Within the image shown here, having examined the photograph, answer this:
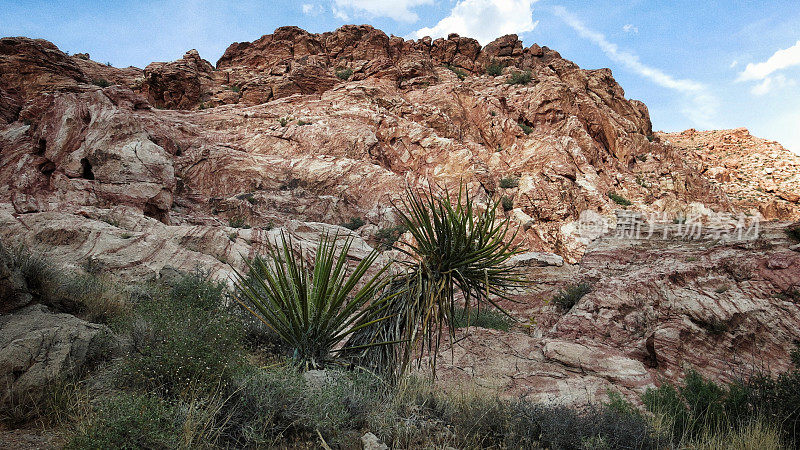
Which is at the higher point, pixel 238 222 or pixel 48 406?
pixel 238 222

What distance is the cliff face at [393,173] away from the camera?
19.8ft

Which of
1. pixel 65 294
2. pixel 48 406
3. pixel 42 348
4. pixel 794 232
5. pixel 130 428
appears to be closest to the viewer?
pixel 130 428

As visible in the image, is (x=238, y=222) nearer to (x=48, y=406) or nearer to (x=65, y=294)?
(x=65, y=294)

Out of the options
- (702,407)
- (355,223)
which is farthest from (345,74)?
(702,407)

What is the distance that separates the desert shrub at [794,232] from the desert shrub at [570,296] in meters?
3.61

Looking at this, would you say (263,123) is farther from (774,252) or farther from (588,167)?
(774,252)

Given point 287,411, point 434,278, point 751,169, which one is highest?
point 751,169

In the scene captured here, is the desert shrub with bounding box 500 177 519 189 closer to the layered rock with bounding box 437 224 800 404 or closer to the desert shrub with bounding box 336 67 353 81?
the layered rock with bounding box 437 224 800 404

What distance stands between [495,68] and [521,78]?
502 centimetres

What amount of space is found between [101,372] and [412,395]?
311 cm

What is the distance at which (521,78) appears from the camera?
28156 mm

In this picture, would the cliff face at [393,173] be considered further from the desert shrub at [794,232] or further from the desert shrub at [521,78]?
the desert shrub at [521,78]

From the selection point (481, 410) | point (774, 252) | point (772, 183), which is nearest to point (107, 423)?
point (481, 410)

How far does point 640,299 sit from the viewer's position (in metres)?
6.70
